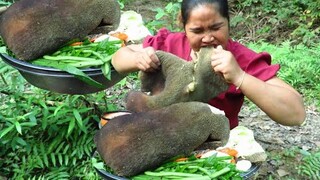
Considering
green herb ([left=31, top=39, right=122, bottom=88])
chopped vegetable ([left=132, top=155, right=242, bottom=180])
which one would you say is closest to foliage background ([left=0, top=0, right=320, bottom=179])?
green herb ([left=31, top=39, right=122, bottom=88])

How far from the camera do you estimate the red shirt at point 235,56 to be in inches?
92.9

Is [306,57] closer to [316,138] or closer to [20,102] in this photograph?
[316,138]

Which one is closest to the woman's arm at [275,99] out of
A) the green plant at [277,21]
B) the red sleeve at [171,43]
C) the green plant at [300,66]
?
the red sleeve at [171,43]

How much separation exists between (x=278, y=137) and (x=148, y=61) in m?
1.54

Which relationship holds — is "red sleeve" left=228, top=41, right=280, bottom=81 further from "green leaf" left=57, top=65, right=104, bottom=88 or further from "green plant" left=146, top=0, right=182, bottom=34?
"green plant" left=146, top=0, right=182, bottom=34

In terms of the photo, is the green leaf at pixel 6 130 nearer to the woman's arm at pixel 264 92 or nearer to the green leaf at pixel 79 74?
the green leaf at pixel 79 74

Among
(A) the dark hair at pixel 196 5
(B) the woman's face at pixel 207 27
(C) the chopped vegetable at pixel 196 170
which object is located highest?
(A) the dark hair at pixel 196 5

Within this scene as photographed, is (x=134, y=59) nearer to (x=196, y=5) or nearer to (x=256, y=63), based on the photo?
(x=196, y=5)

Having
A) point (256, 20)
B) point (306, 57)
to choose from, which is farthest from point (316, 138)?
point (256, 20)

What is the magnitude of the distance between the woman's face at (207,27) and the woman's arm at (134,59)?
19 cm

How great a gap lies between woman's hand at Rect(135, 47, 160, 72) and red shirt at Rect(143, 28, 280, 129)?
0.29 meters

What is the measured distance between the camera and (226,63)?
6.97 feet

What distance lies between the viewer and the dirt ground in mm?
3166

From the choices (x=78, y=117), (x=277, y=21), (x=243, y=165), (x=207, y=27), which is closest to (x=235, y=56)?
(x=207, y=27)
